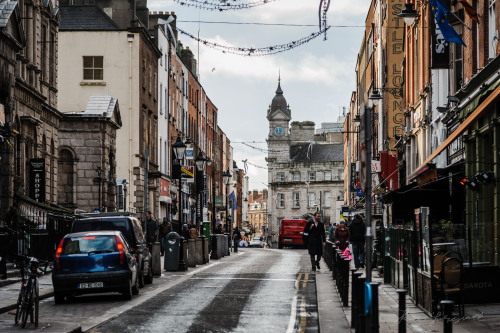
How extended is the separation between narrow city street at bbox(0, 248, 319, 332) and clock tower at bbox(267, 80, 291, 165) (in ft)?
407

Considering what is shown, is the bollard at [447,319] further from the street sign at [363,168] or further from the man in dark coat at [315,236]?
the man in dark coat at [315,236]

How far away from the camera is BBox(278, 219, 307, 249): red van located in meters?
79.3

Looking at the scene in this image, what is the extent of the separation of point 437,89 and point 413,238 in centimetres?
1562

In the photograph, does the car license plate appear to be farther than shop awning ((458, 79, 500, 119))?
No

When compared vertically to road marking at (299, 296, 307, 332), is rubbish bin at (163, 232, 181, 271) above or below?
above

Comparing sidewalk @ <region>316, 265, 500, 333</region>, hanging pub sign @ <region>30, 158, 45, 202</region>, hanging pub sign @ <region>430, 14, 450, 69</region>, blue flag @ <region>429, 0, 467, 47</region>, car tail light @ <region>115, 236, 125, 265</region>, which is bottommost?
sidewalk @ <region>316, 265, 500, 333</region>

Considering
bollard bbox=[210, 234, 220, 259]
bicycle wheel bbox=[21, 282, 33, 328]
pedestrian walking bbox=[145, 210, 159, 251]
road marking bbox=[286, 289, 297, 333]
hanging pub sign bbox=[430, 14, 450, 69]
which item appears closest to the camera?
bicycle wheel bbox=[21, 282, 33, 328]

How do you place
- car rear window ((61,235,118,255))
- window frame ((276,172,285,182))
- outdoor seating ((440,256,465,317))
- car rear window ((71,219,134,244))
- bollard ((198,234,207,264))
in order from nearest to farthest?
outdoor seating ((440,256,465,317)) → car rear window ((61,235,118,255)) → car rear window ((71,219,134,244)) → bollard ((198,234,207,264)) → window frame ((276,172,285,182))

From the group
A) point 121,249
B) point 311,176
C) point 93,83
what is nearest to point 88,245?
point 121,249

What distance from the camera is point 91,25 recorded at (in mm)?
55250

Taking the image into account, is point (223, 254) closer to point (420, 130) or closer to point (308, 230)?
point (420, 130)

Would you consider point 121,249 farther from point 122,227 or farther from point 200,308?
point 122,227

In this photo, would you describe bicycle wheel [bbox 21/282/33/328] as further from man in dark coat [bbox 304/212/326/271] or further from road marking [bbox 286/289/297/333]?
man in dark coat [bbox 304/212/326/271]

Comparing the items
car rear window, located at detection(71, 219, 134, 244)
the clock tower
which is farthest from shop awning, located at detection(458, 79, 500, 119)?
the clock tower
